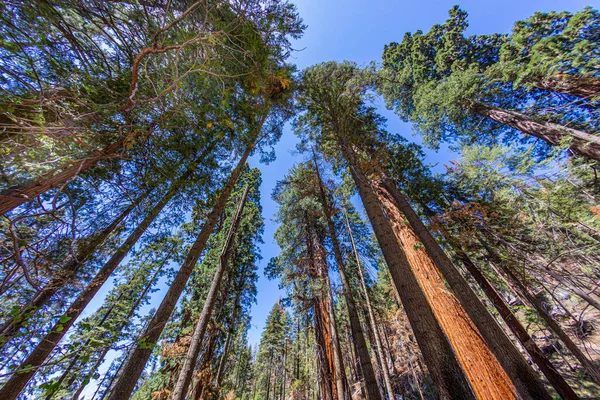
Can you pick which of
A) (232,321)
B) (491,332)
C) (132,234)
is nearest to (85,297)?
(132,234)

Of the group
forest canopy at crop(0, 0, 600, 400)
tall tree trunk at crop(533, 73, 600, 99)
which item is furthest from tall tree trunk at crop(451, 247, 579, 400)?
tall tree trunk at crop(533, 73, 600, 99)

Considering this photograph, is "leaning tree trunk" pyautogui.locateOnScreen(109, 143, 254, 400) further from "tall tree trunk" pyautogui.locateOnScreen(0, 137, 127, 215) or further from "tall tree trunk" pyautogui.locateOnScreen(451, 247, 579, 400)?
"tall tree trunk" pyautogui.locateOnScreen(451, 247, 579, 400)

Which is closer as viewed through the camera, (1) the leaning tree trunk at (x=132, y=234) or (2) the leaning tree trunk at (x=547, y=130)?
(1) the leaning tree trunk at (x=132, y=234)

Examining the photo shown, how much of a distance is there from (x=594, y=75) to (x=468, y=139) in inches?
→ 140

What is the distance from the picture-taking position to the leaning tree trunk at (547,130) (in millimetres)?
5688

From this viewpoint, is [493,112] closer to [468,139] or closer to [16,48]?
[468,139]

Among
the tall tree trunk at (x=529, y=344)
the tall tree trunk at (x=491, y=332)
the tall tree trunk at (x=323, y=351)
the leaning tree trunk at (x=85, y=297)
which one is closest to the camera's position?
the tall tree trunk at (x=491, y=332)

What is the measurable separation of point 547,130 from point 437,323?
28.4ft

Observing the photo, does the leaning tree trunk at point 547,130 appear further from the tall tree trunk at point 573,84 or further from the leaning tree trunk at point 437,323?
the leaning tree trunk at point 437,323

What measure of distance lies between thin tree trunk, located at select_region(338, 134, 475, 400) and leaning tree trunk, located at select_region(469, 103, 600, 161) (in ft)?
22.5

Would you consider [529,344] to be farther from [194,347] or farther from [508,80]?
[194,347]

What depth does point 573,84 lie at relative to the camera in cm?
647

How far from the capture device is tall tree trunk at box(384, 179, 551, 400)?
11.1 feet

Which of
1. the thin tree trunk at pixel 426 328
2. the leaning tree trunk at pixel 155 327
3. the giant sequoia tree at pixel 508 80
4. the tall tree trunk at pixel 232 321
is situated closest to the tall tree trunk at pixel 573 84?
the giant sequoia tree at pixel 508 80
